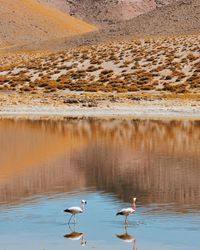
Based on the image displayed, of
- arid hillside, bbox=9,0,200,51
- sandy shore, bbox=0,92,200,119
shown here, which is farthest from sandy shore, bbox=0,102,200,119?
arid hillside, bbox=9,0,200,51

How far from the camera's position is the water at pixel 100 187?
13.0 meters

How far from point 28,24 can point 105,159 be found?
15865 cm

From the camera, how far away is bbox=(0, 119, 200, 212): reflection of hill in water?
1800 cm

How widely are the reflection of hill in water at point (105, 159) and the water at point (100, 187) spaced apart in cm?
3

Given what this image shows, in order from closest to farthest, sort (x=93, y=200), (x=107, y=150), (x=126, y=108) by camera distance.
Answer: (x=93, y=200)
(x=107, y=150)
(x=126, y=108)

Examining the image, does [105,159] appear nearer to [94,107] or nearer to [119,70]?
[94,107]

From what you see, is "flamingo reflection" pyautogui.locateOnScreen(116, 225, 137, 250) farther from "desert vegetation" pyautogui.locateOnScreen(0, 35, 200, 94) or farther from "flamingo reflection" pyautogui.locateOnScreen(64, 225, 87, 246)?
"desert vegetation" pyautogui.locateOnScreen(0, 35, 200, 94)

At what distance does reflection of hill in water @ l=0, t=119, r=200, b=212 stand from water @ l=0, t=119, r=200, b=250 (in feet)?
0.09

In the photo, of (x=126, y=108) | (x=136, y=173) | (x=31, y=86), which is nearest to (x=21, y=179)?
(x=136, y=173)

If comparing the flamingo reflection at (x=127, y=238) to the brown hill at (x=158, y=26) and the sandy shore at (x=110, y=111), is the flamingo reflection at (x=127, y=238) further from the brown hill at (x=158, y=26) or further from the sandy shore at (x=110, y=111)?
the brown hill at (x=158, y=26)

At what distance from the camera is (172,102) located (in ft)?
153

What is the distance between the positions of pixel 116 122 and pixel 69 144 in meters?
10.4

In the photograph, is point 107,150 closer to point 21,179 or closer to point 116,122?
point 21,179

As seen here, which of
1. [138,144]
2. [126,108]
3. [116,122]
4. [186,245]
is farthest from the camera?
[126,108]
